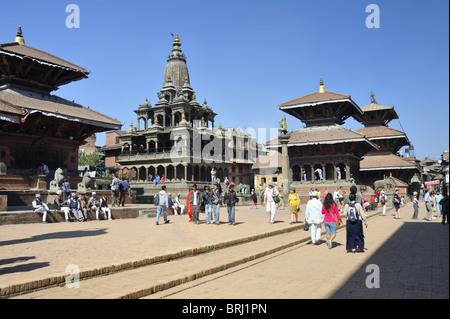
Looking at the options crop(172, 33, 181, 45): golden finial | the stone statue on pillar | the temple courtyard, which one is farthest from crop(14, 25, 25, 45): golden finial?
crop(172, 33, 181, 45): golden finial

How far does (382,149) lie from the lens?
51.2 meters

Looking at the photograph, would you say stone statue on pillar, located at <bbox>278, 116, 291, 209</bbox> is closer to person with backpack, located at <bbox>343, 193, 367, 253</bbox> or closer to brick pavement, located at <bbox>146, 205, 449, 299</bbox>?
brick pavement, located at <bbox>146, 205, 449, 299</bbox>

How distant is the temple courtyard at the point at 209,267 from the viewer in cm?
558

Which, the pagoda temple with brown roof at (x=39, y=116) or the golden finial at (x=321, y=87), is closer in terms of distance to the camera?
the pagoda temple with brown roof at (x=39, y=116)

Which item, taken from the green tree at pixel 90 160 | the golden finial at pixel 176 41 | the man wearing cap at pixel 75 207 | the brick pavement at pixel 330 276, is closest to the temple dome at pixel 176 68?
the golden finial at pixel 176 41

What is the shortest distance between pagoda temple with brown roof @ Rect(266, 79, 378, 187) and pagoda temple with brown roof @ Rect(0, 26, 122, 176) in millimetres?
20338

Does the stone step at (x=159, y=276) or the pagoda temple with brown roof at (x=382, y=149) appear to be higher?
the pagoda temple with brown roof at (x=382, y=149)

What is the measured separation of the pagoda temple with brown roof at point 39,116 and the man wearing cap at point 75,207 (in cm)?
832

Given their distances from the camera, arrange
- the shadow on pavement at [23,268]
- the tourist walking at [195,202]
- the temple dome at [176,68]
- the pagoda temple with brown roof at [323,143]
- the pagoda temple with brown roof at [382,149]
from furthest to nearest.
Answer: the temple dome at [176,68] < the pagoda temple with brown roof at [382,149] < the pagoda temple with brown roof at [323,143] < the tourist walking at [195,202] < the shadow on pavement at [23,268]

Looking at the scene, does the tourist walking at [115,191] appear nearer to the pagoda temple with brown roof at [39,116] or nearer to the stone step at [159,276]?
the pagoda temple with brown roof at [39,116]

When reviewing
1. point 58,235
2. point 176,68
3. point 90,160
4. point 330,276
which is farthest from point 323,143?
point 90,160

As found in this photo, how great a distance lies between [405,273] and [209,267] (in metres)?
3.97
